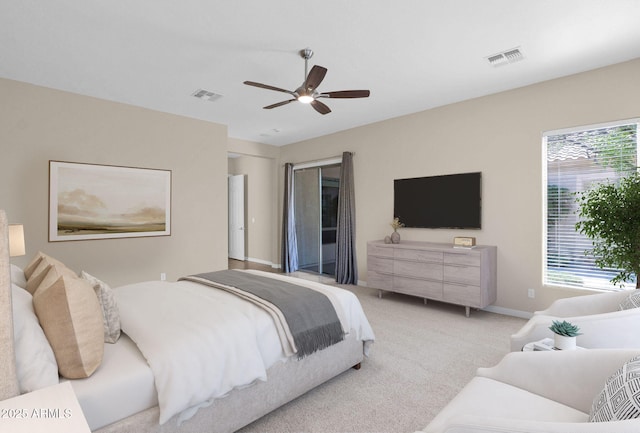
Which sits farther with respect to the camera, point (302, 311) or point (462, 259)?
point (462, 259)

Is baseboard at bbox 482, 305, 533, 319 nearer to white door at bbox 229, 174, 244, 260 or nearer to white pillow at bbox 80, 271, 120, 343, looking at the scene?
white pillow at bbox 80, 271, 120, 343

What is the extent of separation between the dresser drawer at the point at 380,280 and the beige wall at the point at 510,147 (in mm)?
780

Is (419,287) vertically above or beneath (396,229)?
beneath

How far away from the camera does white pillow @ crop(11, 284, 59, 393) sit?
1279mm

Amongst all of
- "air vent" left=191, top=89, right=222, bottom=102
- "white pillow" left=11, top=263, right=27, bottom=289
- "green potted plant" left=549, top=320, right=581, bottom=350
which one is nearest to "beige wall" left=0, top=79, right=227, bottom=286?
"air vent" left=191, top=89, right=222, bottom=102

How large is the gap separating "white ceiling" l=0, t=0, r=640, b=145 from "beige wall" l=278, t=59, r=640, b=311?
22cm

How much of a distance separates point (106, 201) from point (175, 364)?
3.56m

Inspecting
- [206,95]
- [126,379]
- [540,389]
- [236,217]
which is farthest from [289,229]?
[540,389]

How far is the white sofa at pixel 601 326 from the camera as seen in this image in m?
1.74

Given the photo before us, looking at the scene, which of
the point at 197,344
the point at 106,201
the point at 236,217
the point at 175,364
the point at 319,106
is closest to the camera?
the point at 175,364

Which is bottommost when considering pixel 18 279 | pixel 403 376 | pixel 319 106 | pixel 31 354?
pixel 403 376

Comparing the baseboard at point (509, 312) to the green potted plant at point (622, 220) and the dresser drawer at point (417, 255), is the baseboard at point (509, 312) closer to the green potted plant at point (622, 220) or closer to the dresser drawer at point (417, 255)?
the dresser drawer at point (417, 255)

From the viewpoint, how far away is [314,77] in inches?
109

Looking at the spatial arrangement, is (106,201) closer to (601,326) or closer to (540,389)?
(540,389)
